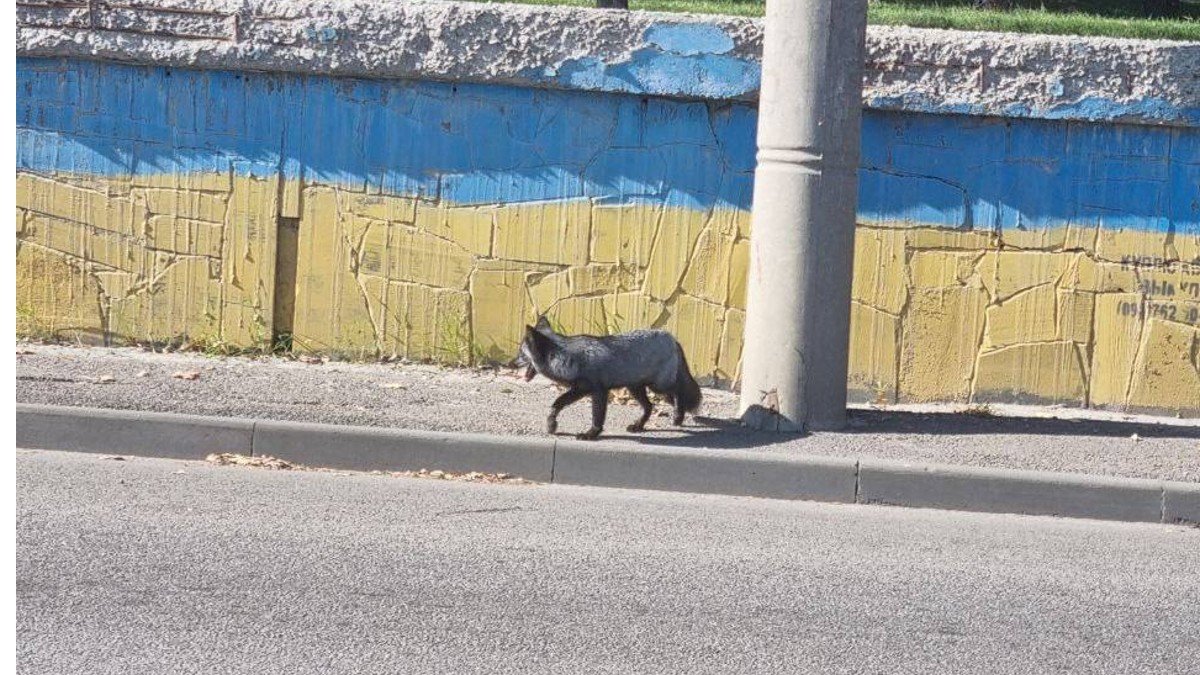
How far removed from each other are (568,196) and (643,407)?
6.61 ft

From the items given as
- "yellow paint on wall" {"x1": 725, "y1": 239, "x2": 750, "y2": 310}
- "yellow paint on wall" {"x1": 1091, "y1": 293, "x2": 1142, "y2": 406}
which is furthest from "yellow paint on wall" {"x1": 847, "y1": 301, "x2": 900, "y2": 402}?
"yellow paint on wall" {"x1": 1091, "y1": 293, "x2": 1142, "y2": 406}

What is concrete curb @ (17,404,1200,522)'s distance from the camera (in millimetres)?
8594

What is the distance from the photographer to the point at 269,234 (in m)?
11.3

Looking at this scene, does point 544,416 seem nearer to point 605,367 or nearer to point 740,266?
point 605,367

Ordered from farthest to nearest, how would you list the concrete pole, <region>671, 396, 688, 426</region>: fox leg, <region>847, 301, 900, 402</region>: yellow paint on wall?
<region>847, 301, 900, 402</region>: yellow paint on wall, <region>671, 396, 688, 426</region>: fox leg, the concrete pole

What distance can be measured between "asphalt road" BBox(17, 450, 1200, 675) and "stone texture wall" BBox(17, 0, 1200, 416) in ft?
8.58

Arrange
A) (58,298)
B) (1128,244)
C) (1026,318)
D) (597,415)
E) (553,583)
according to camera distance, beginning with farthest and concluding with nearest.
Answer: (58,298) < (1026,318) < (1128,244) < (597,415) < (553,583)

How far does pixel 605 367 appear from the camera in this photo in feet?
30.4

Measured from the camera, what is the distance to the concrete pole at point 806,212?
9.41m

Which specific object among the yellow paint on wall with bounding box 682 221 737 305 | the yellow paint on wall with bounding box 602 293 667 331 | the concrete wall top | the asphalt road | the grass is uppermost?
the grass

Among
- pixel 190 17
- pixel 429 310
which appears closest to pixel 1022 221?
pixel 429 310

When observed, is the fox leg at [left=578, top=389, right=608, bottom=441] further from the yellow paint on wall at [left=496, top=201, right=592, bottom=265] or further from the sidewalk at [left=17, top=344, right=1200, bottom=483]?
the yellow paint on wall at [left=496, top=201, right=592, bottom=265]

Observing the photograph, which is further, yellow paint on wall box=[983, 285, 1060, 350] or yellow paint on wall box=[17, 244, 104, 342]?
yellow paint on wall box=[17, 244, 104, 342]

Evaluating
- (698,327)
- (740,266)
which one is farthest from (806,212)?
(698,327)
